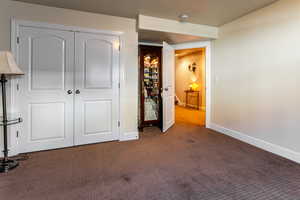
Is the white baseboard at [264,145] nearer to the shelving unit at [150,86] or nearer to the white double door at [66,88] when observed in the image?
the shelving unit at [150,86]

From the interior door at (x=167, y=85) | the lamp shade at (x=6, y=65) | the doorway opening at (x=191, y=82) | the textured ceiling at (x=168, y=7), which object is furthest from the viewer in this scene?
the doorway opening at (x=191, y=82)

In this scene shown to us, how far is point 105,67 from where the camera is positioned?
318 cm

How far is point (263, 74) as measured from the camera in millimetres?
2918

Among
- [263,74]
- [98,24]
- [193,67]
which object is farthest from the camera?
[193,67]

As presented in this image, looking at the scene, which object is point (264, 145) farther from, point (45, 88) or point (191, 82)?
point (191, 82)

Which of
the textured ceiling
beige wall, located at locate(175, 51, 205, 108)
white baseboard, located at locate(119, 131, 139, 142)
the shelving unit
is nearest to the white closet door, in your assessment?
white baseboard, located at locate(119, 131, 139, 142)

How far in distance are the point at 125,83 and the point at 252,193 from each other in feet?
8.37

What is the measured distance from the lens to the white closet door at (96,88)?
9.91ft

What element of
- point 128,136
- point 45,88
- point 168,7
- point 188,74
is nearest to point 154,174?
point 128,136

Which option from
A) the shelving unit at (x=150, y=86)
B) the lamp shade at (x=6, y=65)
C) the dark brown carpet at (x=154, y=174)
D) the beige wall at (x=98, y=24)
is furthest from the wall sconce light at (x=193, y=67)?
the lamp shade at (x=6, y=65)

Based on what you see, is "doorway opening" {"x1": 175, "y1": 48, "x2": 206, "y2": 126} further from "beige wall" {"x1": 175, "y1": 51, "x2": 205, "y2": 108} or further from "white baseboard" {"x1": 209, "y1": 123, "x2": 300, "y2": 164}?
"white baseboard" {"x1": 209, "y1": 123, "x2": 300, "y2": 164}

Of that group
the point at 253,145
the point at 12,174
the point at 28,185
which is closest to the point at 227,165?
the point at 253,145

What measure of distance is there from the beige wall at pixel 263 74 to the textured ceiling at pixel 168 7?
1.09 feet

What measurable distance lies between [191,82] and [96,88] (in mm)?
5213
